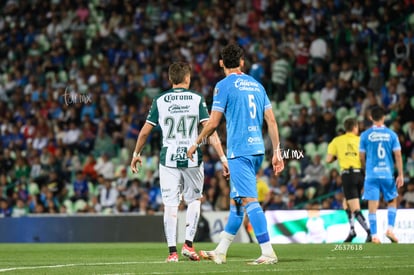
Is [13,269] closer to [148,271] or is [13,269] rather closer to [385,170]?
[148,271]

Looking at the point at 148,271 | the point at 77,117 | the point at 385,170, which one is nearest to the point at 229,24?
the point at 77,117

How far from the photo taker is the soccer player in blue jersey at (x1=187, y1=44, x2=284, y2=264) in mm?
10398

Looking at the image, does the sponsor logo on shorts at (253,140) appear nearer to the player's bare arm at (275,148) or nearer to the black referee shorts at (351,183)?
the player's bare arm at (275,148)

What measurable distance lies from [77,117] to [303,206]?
324 inches

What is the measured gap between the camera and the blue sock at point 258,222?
10234 millimetres

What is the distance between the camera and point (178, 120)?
11734 mm

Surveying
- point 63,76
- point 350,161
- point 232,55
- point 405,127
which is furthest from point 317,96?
point 232,55

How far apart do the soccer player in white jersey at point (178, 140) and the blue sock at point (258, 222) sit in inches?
52.9

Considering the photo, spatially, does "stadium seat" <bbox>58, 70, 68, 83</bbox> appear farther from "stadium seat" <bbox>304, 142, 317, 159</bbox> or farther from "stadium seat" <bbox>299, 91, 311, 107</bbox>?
"stadium seat" <bbox>304, 142, 317, 159</bbox>

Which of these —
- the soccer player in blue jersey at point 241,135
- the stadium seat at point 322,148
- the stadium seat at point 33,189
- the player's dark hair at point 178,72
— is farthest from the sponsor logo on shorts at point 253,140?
the stadium seat at point 33,189

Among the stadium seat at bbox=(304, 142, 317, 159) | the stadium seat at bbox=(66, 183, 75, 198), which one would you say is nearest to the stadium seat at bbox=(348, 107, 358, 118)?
the stadium seat at bbox=(304, 142, 317, 159)

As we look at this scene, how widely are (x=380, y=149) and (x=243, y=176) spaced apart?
6.50m

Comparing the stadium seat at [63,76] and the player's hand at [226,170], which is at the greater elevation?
the stadium seat at [63,76]

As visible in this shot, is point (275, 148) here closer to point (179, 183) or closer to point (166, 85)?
point (179, 183)
